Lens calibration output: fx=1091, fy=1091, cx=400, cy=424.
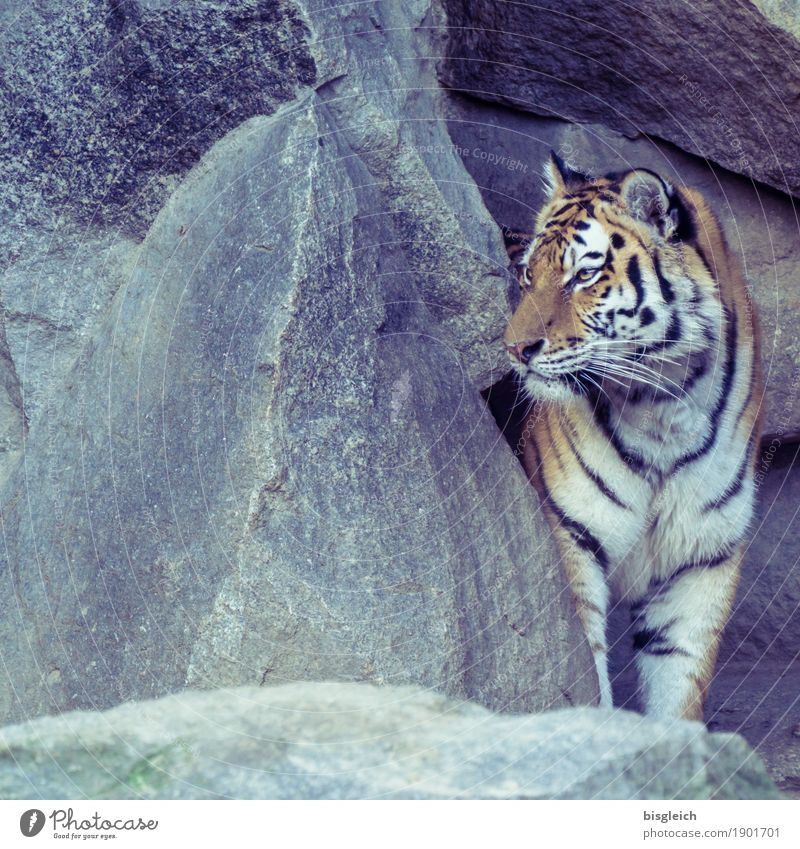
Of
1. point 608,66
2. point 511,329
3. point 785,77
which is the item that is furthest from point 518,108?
point 511,329

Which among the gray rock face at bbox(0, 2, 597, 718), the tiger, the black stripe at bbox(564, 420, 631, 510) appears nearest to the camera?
the gray rock face at bbox(0, 2, 597, 718)

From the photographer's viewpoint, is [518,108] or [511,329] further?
[518,108]

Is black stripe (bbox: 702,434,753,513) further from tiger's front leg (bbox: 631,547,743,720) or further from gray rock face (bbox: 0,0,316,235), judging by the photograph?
gray rock face (bbox: 0,0,316,235)

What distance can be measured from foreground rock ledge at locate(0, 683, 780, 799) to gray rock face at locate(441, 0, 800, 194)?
3.08 m

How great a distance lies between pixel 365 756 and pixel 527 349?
1.84 metres

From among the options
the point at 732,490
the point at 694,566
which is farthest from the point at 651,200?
the point at 694,566

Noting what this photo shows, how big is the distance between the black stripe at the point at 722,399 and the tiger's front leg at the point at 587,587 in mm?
479

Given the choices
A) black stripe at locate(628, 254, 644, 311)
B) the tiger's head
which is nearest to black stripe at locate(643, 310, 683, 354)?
the tiger's head

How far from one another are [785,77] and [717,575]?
2135mm

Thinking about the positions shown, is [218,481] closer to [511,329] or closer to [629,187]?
[511,329]

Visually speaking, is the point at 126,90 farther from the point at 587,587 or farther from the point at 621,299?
the point at 587,587

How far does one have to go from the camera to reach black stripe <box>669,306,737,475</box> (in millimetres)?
4363

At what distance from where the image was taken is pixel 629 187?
13.7 ft

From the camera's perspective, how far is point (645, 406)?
4.34 meters
